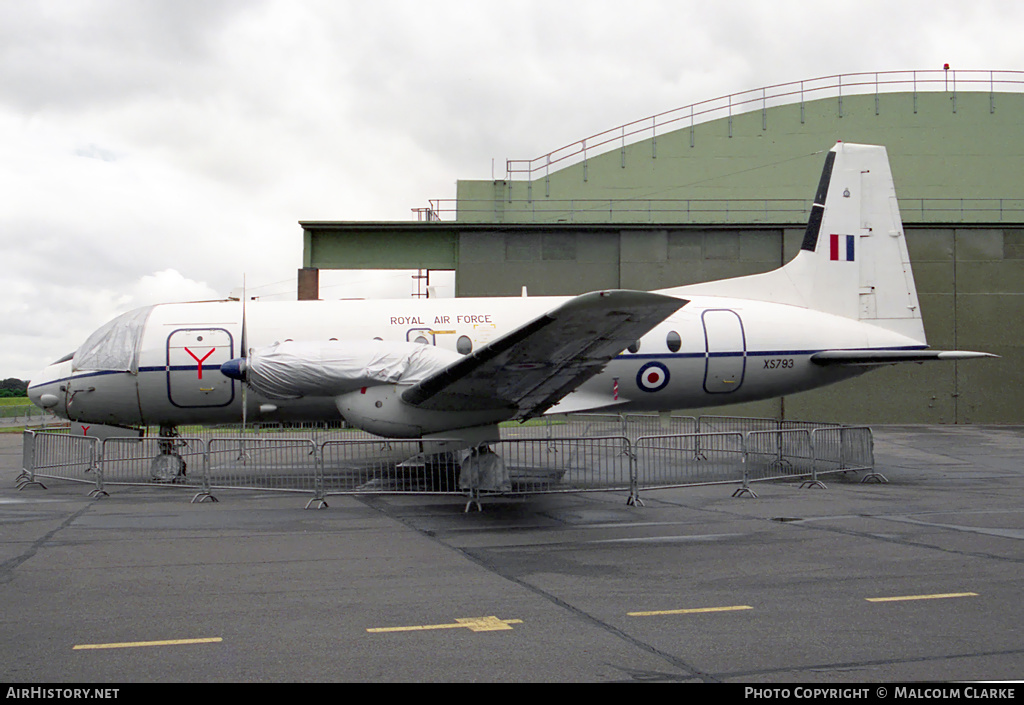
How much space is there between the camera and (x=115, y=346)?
47.7 ft

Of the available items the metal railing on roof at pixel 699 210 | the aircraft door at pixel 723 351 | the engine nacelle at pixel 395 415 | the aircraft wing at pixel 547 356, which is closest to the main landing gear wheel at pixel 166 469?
the engine nacelle at pixel 395 415

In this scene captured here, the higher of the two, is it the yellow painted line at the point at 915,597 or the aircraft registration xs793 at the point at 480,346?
Result: the aircraft registration xs793 at the point at 480,346

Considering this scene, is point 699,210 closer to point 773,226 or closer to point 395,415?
point 773,226

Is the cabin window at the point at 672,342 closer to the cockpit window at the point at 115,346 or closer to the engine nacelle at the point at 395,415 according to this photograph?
the engine nacelle at the point at 395,415

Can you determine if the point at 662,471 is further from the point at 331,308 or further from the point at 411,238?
the point at 411,238

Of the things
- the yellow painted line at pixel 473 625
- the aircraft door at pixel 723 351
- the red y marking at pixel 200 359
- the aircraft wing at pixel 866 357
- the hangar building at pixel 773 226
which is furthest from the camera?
the hangar building at pixel 773 226

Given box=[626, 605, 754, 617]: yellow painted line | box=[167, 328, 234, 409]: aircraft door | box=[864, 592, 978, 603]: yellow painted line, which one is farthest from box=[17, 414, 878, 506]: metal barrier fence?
box=[626, 605, 754, 617]: yellow painted line

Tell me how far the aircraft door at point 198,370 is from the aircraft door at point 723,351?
8894mm

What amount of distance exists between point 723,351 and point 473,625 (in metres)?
10.4

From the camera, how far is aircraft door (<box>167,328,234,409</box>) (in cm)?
1432

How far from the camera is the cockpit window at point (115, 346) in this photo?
566 inches

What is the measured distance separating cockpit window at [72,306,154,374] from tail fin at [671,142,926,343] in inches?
415

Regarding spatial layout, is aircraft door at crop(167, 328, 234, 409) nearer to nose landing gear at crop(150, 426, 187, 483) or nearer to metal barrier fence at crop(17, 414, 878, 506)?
nose landing gear at crop(150, 426, 187, 483)

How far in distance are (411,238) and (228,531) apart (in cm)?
2193
